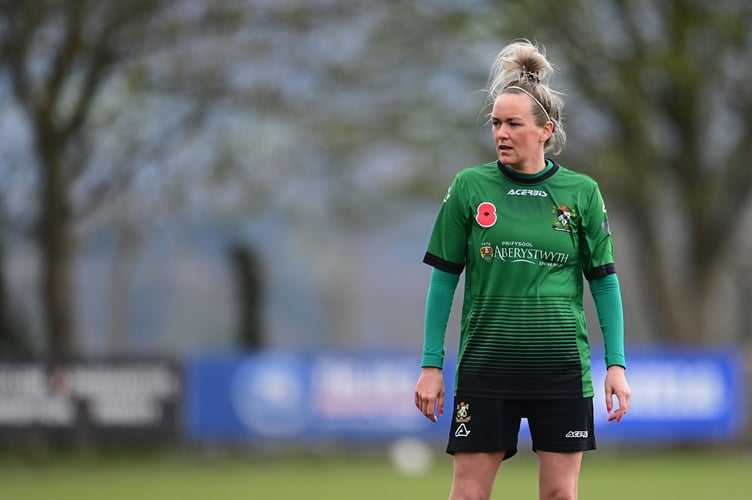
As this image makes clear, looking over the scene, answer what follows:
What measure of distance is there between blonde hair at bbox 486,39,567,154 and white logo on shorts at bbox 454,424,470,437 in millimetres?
1149

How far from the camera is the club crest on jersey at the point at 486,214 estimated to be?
5281 mm

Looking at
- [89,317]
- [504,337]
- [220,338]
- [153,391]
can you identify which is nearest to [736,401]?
[153,391]

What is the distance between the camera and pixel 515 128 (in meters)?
5.27

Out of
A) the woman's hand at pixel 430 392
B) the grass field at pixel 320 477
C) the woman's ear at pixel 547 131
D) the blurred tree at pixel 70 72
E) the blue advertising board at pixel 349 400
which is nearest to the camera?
the woman's hand at pixel 430 392

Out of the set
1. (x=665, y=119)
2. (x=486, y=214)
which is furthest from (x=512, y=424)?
(x=665, y=119)

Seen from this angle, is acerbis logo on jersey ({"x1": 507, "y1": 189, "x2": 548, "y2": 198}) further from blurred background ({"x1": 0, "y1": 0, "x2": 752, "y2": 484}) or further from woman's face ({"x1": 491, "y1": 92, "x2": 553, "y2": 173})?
blurred background ({"x1": 0, "y1": 0, "x2": 752, "y2": 484})

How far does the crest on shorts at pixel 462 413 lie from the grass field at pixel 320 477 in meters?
7.26

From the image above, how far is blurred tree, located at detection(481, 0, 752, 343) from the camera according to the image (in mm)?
21188

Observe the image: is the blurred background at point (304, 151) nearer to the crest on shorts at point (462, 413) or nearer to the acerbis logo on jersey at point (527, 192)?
the crest on shorts at point (462, 413)

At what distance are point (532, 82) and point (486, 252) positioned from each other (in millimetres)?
688

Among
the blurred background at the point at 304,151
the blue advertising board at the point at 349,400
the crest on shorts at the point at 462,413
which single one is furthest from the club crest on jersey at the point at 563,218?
the blurred background at the point at 304,151

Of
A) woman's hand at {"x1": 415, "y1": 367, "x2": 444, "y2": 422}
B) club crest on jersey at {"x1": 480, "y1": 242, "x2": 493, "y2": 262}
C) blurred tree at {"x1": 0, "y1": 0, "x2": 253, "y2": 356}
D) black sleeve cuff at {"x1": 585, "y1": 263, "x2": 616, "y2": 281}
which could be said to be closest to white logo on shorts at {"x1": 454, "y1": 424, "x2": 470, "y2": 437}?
woman's hand at {"x1": 415, "y1": 367, "x2": 444, "y2": 422}

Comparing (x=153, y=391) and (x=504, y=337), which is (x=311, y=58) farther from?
(x=504, y=337)

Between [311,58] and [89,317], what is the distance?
2690 cm
